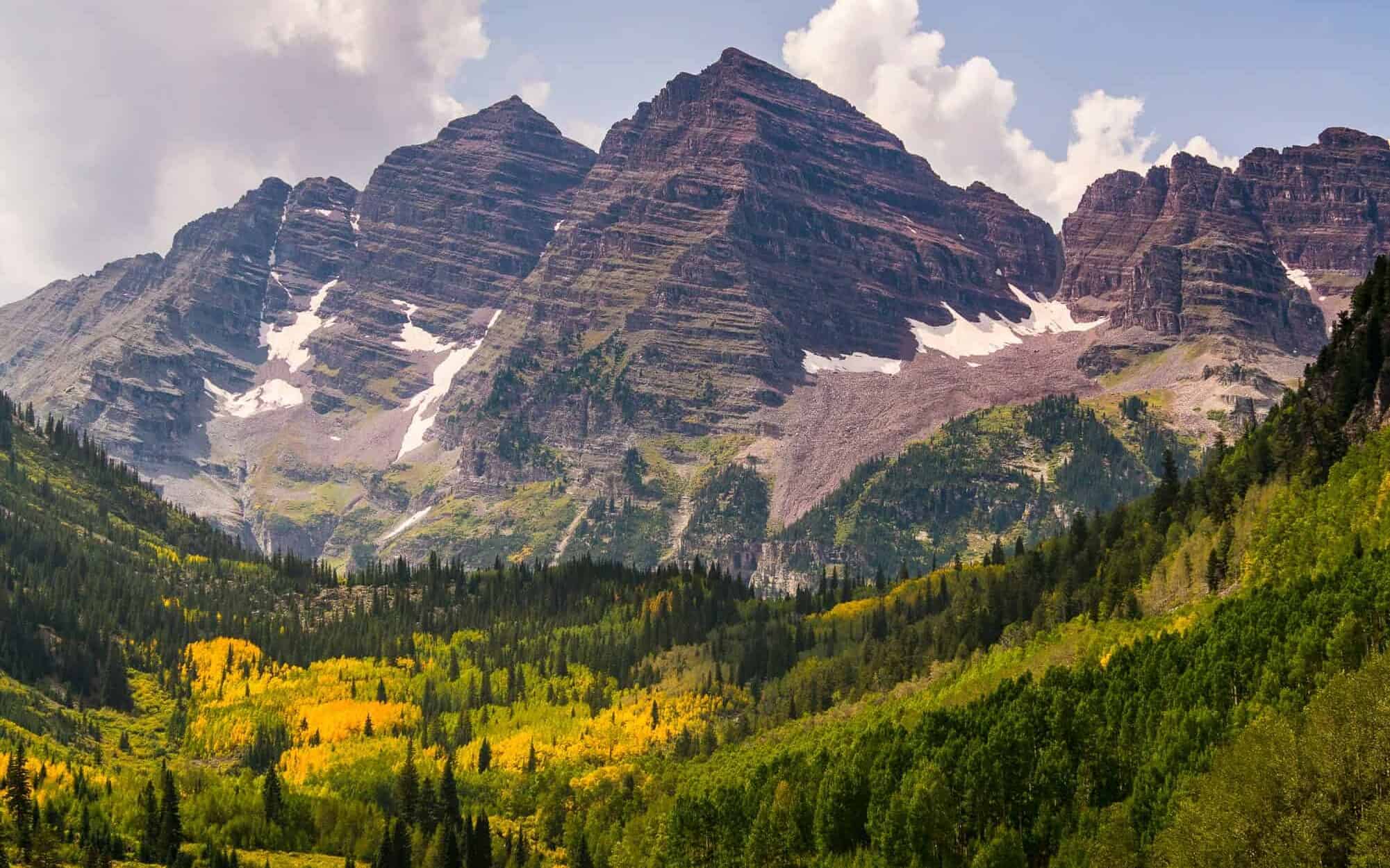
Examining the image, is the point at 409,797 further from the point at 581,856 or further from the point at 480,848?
the point at 581,856

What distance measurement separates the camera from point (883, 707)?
191 m

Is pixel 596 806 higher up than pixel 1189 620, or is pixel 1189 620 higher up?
pixel 1189 620

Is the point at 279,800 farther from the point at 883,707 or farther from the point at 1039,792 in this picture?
the point at 1039,792

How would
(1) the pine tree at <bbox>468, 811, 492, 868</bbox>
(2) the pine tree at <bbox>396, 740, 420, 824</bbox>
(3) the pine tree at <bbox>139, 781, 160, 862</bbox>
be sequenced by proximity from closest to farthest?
(3) the pine tree at <bbox>139, 781, 160, 862</bbox>, (1) the pine tree at <bbox>468, 811, 492, 868</bbox>, (2) the pine tree at <bbox>396, 740, 420, 824</bbox>

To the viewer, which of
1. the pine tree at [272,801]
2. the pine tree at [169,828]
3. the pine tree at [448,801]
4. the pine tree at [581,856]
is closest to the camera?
the pine tree at [169,828]

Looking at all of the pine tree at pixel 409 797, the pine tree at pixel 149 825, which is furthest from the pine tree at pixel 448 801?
the pine tree at pixel 149 825

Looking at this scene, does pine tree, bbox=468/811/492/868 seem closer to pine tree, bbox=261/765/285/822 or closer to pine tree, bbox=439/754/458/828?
pine tree, bbox=439/754/458/828

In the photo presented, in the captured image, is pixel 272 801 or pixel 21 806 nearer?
pixel 21 806

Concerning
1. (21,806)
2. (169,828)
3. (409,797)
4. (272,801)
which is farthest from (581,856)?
(21,806)

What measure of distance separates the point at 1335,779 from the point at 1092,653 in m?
63.4

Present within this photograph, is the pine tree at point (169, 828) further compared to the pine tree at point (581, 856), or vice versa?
the pine tree at point (581, 856)

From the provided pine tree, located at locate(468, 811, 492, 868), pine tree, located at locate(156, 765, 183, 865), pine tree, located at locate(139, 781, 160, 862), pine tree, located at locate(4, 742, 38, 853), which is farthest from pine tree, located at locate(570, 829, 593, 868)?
pine tree, located at locate(4, 742, 38, 853)

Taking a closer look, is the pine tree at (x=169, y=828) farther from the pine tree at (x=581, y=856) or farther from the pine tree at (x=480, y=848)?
the pine tree at (x=581, y=856)

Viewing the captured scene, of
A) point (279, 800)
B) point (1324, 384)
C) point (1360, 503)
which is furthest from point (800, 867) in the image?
point (1324, 384)
